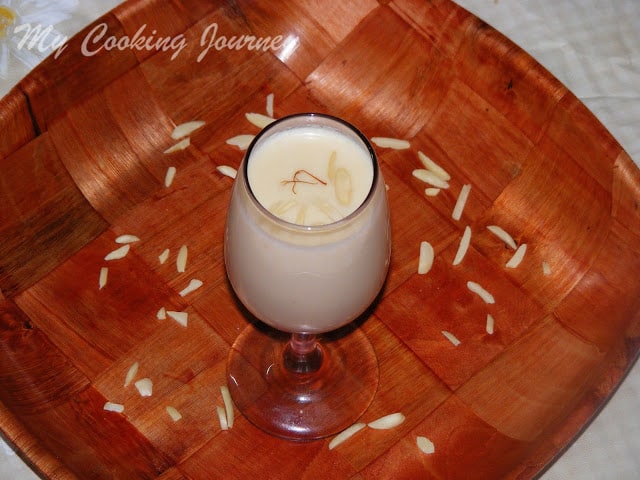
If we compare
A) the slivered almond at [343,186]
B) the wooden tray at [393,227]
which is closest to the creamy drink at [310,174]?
the slivered almond at [343,186]

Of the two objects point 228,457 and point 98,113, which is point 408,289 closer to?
point 228,457

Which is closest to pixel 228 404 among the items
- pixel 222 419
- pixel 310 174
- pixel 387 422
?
pixel 222 419

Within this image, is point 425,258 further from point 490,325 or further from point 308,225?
point 308,225

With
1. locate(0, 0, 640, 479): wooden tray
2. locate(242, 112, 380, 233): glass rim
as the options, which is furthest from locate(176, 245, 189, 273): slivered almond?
locate(242, 112, 380, 233): glass rim

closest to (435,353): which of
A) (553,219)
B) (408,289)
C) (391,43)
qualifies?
→ (408,289)

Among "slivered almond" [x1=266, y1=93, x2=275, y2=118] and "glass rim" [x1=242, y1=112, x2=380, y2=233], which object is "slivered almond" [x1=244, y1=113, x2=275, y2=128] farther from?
"glass rim" [x1=242, y1=112, x2=380, y2=233]

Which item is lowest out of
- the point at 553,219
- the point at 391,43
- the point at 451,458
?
the point at 451,458
